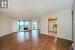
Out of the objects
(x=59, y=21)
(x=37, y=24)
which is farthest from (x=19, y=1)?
(x=37, y=24)

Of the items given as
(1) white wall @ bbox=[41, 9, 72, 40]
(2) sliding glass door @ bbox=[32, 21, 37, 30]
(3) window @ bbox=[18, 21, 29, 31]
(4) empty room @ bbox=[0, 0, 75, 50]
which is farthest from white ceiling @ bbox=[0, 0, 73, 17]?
(2) sliding glass door @ bbox=[32, 21, 37, 30]

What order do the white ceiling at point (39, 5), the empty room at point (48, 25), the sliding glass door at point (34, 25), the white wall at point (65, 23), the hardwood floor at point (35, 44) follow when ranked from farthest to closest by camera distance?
the sliding glass door at point (34, 25)
the white wall at point (65, 23)
the white ceiling at point (39, 5)
the empty room at point (48, 25)
the hardwood floor at point (35, 44)

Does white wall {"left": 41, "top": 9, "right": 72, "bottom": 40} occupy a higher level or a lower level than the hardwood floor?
higher

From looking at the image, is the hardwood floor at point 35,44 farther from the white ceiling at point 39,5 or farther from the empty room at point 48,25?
the white ceiling at point 39,5

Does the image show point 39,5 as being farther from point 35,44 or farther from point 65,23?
point 35,44

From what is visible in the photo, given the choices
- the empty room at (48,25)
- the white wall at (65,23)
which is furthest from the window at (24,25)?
the white wall at (65,23)

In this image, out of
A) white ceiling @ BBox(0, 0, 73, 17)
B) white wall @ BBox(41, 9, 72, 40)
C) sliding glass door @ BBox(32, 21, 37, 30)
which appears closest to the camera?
white ceiling @ BBox(0, 0, 73, 17)

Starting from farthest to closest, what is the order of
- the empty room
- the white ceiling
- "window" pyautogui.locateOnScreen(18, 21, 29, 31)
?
"window" pyautogui.locateOnScreen(18, 21, 29, 31), the white ceiling, the empty room

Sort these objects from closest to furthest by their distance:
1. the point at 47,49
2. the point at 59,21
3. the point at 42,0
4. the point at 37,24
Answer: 1. the point at 47,49
2. the point at 42,0
3. the point at 59,21
4. the point at 37,24

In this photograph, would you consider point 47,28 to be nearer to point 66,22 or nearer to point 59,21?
point 59,21

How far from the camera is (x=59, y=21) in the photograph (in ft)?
29.7

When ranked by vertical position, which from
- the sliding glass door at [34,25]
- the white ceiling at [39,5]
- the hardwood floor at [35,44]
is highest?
the white ceiling at [39,5]

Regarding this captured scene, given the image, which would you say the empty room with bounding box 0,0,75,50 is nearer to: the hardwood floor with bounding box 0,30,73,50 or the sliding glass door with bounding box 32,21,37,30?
the hardwood floor with bounding box 0,30,73,50

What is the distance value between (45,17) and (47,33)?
2.02m
